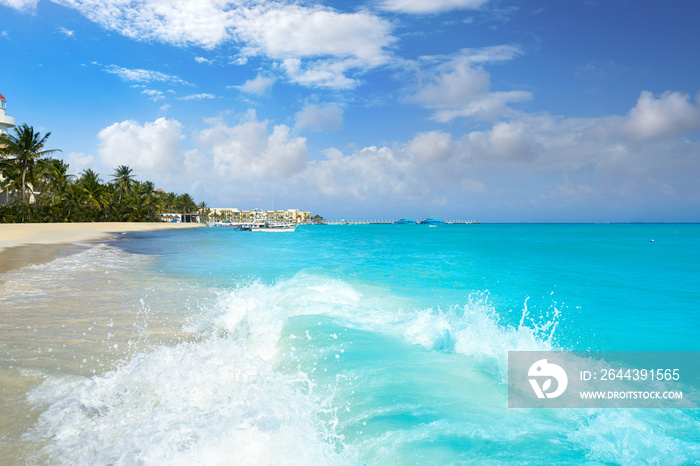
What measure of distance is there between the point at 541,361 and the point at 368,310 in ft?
15.4

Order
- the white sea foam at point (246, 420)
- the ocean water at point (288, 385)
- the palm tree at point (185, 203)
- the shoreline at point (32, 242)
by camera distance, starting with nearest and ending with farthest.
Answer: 1. the white sea foam at point (246, 420)
2. the ocean water at point (288, 385)
3. the shoreline at point (32, 242)
4. the palm tree at point (185, 203)

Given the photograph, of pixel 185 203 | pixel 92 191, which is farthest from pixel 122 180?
pixel 185 203

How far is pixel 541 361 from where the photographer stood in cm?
631

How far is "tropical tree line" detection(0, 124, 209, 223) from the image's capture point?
5138 centimetres

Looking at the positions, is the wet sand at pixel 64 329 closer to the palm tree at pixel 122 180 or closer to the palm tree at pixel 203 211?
the palm tree at pixel 122 180

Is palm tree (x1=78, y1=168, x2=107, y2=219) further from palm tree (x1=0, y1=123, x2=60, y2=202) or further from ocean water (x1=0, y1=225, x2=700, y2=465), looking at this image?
ocean water (x1=0, y1=225, x2=700, y2=465)

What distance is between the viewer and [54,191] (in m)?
63.8

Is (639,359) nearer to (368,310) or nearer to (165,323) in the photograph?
(368,310)

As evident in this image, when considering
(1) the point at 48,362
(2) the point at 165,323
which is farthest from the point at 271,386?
(2) the point at 165,323

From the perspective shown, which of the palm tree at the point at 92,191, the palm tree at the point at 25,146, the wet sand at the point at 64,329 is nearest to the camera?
the wet sand at the point at 64,329

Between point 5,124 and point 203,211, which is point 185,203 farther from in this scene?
point 5,124

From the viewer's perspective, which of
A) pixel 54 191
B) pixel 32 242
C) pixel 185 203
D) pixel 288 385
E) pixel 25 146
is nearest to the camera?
pixel 288 385

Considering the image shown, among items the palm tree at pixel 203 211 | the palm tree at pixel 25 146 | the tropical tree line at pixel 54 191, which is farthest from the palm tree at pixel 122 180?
the palm tree at pixel 203 211

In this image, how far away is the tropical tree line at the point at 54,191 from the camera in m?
51.4
